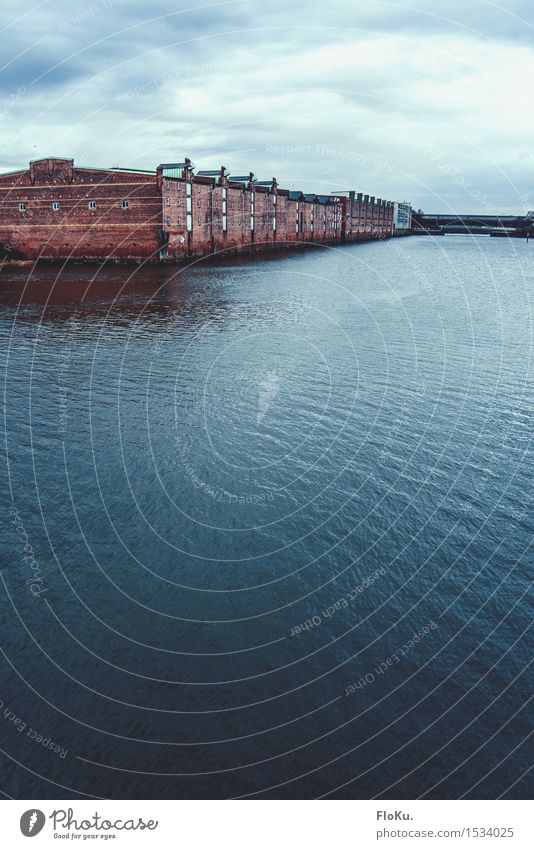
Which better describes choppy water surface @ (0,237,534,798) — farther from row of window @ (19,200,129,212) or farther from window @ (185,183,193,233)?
window @ (185,183,193,233)

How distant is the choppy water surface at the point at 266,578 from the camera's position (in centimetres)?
1189

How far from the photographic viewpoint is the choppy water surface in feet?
39.0

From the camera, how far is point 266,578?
56.2 feet

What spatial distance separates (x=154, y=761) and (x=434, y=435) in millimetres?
18503

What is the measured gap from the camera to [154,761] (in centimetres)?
1169

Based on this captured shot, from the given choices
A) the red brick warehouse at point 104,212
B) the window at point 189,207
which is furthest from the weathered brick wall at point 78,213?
the window at point 189,207

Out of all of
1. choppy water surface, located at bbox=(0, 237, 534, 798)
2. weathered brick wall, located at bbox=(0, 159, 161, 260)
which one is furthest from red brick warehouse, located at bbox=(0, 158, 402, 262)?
choppy water surface, located at bbox=(0, 237, 534, 798)

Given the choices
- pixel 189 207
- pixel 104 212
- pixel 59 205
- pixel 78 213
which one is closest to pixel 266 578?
pixel 104 212

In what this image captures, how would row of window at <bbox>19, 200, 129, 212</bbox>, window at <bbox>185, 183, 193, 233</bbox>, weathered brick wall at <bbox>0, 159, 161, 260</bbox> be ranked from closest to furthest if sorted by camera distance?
weathered brick wall at <bbox>0, 159, 161, 260</bbox>
row of window at <bbox>19, 200, 129, 212</bbox>
window at <bbox>185, 183, 193, 233</bbox>

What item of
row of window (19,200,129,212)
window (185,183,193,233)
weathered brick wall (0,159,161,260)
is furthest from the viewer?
window (185,183,193,233)

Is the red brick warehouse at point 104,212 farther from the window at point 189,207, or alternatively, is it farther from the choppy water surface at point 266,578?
the choppy water surface at point 266,578

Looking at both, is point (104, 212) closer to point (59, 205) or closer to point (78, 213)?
point (78, 213)

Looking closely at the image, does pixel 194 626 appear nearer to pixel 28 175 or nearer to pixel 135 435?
pixel 135 435

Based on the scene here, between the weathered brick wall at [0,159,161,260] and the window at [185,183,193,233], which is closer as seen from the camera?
the weathered brick wall at [0,159,161,260]
